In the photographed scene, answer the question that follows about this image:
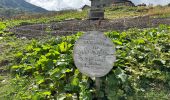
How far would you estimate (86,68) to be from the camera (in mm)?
8281

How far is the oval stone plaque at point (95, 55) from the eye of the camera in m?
8.19

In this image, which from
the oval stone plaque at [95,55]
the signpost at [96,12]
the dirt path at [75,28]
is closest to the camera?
the oval stone plaque at [95,55]

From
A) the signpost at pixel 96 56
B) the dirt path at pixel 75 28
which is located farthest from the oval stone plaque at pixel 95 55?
the dirt path at pixel 75 28

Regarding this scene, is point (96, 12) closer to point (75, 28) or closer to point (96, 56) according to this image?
point (75, 28)

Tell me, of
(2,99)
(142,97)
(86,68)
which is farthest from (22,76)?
(142,97)

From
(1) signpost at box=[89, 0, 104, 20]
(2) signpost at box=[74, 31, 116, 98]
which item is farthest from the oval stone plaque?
(1) signpost at box=[89, 0, 104, 20]

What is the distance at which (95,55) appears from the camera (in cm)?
827

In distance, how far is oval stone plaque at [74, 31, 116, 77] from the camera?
819 cm

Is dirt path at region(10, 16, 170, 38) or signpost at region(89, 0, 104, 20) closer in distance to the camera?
dirt path at region(10, 16, 170, 38)

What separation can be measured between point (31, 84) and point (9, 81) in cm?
82

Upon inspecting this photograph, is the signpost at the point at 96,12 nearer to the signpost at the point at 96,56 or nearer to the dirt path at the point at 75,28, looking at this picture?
the dirt path at the point at 75,28

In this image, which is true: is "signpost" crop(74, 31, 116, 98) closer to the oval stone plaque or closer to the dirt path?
the oval stone plaque

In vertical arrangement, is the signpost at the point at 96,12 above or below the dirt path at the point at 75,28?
above

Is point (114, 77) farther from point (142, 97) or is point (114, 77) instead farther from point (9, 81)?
point (9, 81)
